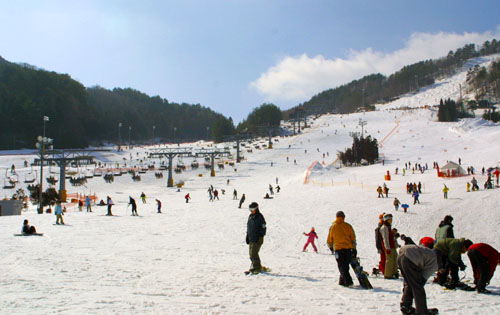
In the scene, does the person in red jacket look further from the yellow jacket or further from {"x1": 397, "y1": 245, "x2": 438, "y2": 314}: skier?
{"x1": 397, "y1": 245, "x2": 438, "y2": 314}: skier

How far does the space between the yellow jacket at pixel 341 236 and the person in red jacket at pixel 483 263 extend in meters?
1.85

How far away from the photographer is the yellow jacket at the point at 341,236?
676 centimetres

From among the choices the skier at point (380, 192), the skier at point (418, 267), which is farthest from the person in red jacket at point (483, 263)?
the skier at point (380, 192)

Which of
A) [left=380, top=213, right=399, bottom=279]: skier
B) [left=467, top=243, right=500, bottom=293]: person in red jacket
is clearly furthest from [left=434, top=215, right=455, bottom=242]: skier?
[left=380, top=213, right=399, bottom=279]: skier

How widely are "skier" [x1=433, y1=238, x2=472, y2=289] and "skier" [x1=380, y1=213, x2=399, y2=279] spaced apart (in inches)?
29.2

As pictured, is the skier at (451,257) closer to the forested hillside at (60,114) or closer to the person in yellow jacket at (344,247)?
the person in yellow jacket at (344,247)

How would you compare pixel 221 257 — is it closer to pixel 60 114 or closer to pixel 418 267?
pixel 418 267

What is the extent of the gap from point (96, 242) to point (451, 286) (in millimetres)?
9867

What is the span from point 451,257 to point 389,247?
1019mm

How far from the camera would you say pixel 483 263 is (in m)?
6.18

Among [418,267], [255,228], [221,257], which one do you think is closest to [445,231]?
[418,267]

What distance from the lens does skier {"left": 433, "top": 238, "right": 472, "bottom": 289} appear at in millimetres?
6578

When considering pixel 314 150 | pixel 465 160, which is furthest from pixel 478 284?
pixel 314 150

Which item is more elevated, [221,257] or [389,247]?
[389,247]
